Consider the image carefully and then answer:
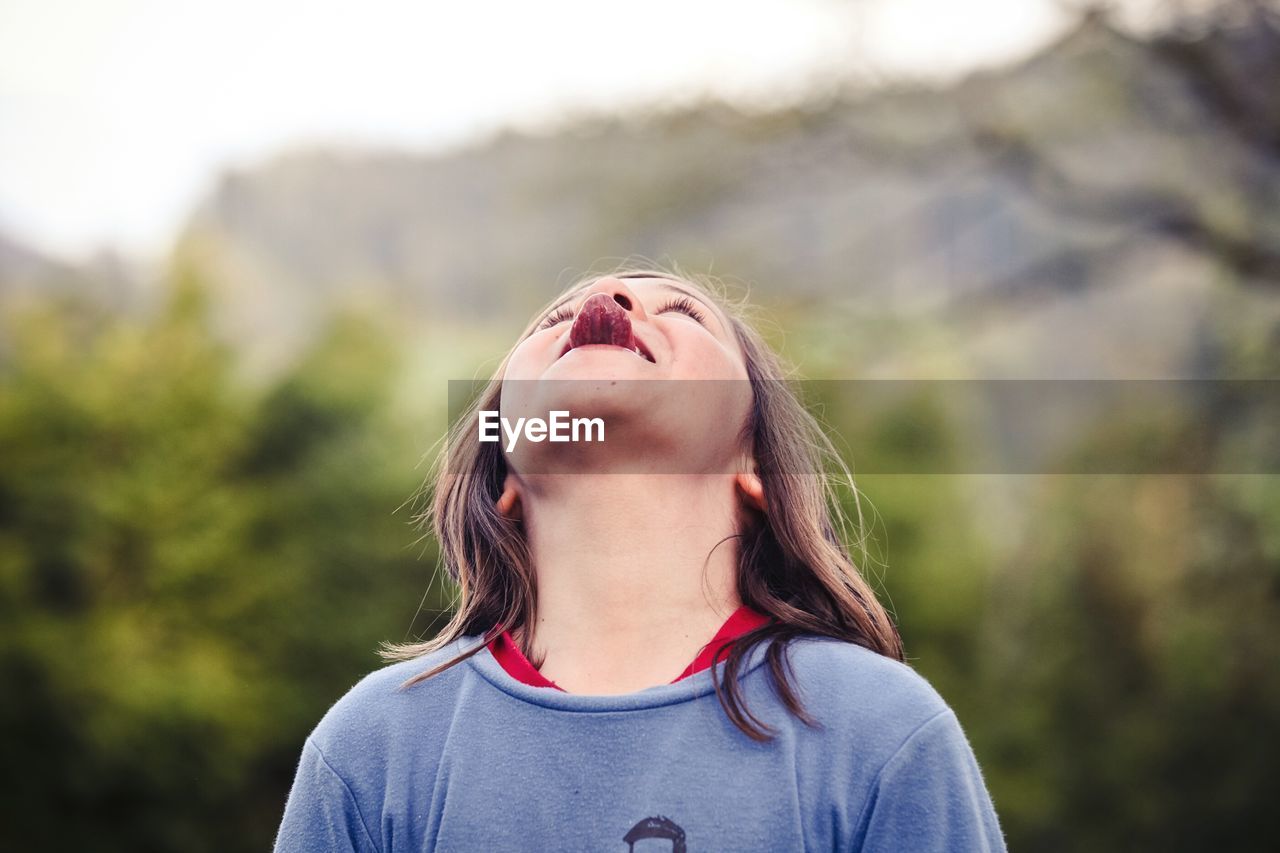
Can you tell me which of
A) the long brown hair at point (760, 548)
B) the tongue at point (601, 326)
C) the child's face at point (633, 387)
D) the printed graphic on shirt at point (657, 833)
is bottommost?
the printed graphic on shirt at point (657, 833)

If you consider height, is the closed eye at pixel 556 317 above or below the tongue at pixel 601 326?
above

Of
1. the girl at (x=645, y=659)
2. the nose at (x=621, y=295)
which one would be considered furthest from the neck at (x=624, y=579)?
the nose at (x=621, y=295)

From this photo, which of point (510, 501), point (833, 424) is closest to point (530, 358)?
point (510, 501)

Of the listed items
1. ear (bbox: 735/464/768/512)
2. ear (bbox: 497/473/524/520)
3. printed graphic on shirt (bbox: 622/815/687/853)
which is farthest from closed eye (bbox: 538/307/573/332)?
printed graphic on shirt (bbox: 622/815/687/853)

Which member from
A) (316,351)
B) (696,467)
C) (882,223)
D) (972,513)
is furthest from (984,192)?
(696,467)

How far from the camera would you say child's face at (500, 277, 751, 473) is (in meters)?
1.71

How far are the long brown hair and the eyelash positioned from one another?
50mm

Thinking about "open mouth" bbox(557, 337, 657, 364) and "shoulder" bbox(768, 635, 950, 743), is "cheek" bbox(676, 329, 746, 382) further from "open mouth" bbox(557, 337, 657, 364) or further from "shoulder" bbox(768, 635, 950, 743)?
"shoulder" bbox(768, 635, 950, 743)

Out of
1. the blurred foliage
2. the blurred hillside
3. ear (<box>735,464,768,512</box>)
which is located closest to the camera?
ear (<box>735,464,768,512</box>)

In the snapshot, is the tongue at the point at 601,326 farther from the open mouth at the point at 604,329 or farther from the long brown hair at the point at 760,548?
the long brown hair at the point at 760,548

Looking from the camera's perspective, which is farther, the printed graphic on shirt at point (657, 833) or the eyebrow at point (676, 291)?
the eyebrow at point (676, 291)

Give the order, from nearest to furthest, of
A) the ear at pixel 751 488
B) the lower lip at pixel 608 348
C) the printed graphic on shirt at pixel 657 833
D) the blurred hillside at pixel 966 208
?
the printed graphic on shirt at pixel 657 833, the lower lip at pixel 608 348, the ear at pixel 751 488, the blurred hillside at pixel 966 208

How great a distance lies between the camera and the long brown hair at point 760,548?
1.80 meters

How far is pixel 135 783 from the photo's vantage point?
11789mm
